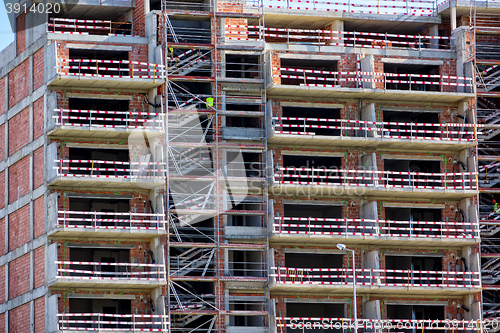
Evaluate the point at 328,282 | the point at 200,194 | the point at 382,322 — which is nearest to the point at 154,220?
the point at 200,194

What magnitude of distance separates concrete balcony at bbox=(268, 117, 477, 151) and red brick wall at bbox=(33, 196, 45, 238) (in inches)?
521

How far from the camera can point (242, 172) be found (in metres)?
63.3

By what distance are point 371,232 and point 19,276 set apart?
20.0 m

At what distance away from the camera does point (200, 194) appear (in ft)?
203

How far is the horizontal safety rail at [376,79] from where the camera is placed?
2525 inches

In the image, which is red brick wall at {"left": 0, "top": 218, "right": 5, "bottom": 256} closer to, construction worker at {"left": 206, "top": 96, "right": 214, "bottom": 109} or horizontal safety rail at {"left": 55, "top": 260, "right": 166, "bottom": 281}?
horizontal safety rail at {"left": 55, "top": 260, "right": 166, "bottom": 281}

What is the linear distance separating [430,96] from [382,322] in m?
13.5

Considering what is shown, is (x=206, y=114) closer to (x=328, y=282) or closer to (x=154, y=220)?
(x=154, y=220)

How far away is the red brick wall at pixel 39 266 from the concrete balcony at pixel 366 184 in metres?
13.2

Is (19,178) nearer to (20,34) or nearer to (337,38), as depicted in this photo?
(20,34)

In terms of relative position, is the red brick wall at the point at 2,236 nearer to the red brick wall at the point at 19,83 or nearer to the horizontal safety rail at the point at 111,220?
the horizontal safety rail at the point at 111,220

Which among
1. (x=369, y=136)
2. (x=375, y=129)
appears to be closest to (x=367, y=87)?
(x=375, y=129)

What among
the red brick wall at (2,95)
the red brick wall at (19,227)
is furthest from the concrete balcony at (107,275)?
the red brick wall at (2,95)

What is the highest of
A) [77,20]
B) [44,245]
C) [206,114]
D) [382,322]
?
[77,20]
